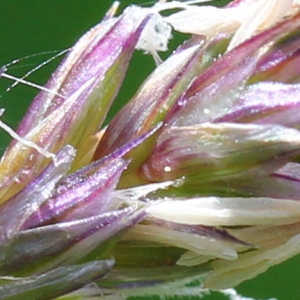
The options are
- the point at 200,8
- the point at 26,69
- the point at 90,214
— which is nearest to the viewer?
the point at 90,214

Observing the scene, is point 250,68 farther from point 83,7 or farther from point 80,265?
point 83,7

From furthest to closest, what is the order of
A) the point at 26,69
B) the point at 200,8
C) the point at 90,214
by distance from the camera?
the point at 26,69, the point at 200,8, the point at 90,214

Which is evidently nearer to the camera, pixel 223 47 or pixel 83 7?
pixel 223 47

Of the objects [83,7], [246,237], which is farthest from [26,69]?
[246,237]

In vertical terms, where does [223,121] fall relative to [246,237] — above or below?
above

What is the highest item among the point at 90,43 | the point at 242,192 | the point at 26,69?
the point at 90,43

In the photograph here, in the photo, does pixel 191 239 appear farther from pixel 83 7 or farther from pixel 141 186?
pixel 83 7

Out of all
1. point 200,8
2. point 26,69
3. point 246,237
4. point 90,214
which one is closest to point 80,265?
point 90,214
